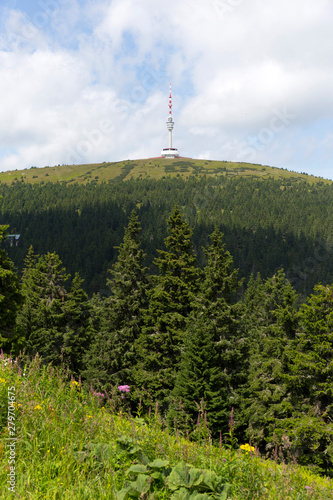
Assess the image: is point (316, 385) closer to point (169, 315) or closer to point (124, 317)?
point (169, 315)

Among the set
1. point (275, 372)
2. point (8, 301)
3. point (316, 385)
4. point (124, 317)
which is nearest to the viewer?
point (316, 385)

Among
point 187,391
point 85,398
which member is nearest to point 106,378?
point 187,391

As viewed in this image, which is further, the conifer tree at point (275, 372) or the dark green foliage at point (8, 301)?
the conifer tree at point (275, 372)

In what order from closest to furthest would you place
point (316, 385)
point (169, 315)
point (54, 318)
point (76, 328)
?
point (316, 385), point (169, 315), point (54, 318), point (76, 328)

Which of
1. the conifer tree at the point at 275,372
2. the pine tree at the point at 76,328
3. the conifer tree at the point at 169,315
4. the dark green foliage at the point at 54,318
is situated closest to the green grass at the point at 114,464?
the conifer tree at the point at 169,315

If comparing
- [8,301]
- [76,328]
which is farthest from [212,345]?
[76,328]

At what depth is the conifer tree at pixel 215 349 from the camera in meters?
21.4

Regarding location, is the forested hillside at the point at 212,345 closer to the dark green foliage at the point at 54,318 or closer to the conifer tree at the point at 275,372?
the conifer tree at the point at 275,372

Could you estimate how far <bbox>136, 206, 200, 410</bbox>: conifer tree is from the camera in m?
24.6

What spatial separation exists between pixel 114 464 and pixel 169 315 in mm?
20783

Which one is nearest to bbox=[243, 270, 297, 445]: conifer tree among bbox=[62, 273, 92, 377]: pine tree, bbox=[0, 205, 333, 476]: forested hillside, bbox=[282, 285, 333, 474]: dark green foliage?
bbox=[0, 205, 333, 476]: forested hillside

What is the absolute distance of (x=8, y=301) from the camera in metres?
23.6

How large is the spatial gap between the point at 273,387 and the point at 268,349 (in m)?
2.73

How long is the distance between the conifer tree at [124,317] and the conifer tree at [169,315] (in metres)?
2.36
